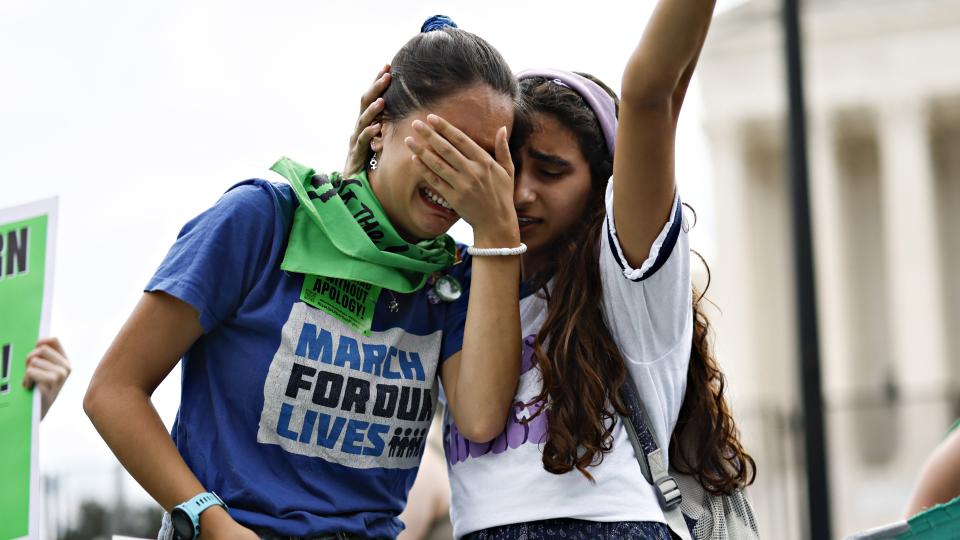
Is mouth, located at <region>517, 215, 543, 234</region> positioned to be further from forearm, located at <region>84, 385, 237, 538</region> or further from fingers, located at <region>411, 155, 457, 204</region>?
forearm, located at <region>84, 385, 237, 538</region>

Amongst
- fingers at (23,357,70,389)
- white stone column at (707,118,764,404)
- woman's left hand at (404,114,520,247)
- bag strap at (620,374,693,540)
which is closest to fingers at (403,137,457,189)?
woman's left hand at (404,114,520,247)

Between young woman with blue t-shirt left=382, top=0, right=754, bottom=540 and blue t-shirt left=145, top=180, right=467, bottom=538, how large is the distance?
206mm

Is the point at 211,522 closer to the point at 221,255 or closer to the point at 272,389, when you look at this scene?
the point at 272,389

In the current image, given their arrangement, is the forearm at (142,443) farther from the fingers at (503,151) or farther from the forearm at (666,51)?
the forearm at (666,51)

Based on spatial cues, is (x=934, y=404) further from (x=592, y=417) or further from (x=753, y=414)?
(x=592, y=417)

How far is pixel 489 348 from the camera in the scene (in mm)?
2348

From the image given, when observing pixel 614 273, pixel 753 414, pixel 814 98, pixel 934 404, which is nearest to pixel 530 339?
pixel 614 273

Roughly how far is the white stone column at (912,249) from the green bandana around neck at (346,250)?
90.3ft

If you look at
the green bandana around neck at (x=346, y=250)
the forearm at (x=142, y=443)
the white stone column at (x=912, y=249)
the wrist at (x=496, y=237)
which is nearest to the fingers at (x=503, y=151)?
the wrist at (x=496, y=237)

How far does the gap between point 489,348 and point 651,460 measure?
1.16ft

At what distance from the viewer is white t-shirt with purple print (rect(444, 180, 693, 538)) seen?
2.32 meters

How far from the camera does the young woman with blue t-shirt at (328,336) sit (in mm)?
2205

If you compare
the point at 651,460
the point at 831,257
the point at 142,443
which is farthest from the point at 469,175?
the point at 831,257

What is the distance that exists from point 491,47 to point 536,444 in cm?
74
